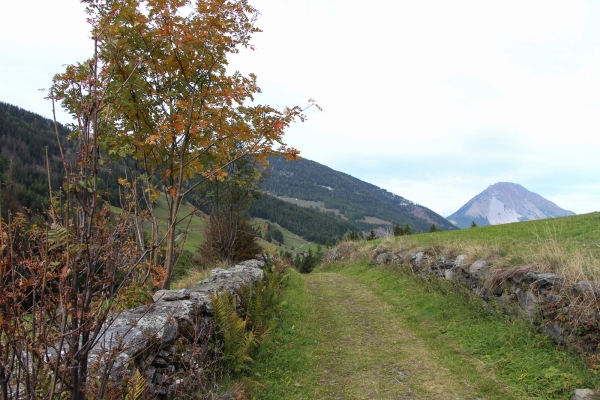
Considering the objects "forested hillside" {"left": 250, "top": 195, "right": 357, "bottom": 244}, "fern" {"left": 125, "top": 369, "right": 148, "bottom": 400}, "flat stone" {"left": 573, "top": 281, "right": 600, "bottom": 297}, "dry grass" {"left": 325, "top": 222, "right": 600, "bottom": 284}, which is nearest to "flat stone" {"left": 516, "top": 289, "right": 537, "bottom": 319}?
"dry grass" {"left": 325, "top": 222, "right": 600, "bottom": 284}

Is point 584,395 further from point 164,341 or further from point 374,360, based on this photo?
point 164,341

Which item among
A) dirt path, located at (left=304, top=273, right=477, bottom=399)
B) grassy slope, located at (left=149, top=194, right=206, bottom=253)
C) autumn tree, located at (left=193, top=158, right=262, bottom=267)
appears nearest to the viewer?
dirt path, located at (left=304, top=273, right=477, bottom=399)

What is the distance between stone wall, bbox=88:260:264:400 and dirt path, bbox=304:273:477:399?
178cm

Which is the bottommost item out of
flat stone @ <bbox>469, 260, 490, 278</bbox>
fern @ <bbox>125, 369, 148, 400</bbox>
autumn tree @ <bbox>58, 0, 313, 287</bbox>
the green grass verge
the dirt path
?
the green grass verge

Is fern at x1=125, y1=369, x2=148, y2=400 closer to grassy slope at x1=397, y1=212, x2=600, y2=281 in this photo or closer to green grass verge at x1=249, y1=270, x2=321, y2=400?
green grass verge at x1=249, y1=270, x2=321, y2=400

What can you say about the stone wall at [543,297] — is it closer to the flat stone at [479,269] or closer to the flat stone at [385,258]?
the flat stone at [479,269]

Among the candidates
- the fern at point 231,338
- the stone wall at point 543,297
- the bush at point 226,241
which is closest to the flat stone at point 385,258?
the stone wall at point 543,297

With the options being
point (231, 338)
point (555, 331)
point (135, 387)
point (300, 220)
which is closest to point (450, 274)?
point (555, 331)

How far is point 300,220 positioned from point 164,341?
148 metres

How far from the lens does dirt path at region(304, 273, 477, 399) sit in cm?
432

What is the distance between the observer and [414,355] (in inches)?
209

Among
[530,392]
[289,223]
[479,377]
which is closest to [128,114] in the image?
[479,377]

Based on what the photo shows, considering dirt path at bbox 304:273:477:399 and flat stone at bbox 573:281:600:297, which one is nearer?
flat stone at bbox 573:281:600:297

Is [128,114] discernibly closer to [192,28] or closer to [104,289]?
[192,28]
